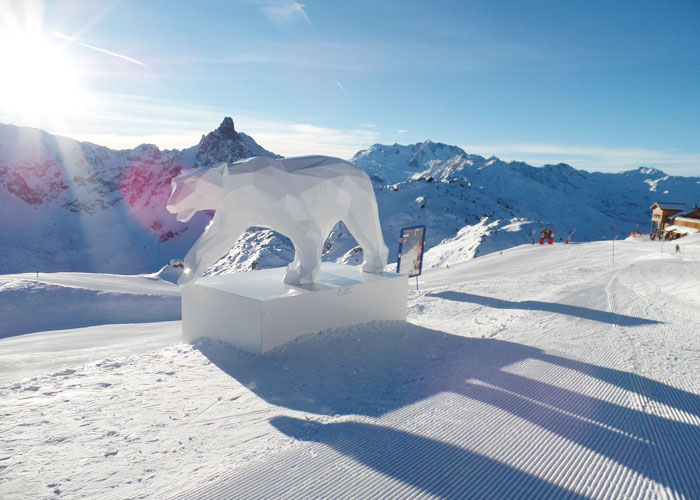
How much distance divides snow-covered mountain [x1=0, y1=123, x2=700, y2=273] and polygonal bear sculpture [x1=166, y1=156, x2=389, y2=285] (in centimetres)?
1889

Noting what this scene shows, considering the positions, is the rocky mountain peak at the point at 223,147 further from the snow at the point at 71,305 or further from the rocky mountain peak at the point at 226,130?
the snow at the point at 71,305

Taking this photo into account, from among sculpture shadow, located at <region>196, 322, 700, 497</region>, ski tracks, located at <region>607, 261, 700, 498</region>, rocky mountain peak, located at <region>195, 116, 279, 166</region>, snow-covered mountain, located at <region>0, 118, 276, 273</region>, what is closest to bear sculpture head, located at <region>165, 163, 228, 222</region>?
sculpture shadow, located at <region>196, 322, 700, 497</region>

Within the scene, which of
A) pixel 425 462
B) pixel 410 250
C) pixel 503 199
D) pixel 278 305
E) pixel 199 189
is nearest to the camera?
pixel 425 462

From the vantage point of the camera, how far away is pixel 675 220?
29.5 m

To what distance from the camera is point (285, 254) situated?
96.3 feet

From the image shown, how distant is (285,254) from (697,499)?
27468 mm

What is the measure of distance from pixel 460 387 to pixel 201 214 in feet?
207

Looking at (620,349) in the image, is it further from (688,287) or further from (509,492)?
(688,287)

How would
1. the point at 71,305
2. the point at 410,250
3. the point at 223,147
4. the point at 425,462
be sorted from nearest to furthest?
the point at 425,462 < the point at 410,250 < the point at 71,305 < the point at 223,147

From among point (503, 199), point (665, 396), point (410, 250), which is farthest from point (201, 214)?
point (665, 396)

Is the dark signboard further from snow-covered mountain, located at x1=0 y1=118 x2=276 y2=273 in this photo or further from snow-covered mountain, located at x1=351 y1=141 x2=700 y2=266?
snow-covered mountain, located at x1=0 y1=118 x2=276 y2=273

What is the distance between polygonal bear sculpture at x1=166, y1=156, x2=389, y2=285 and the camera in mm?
5910

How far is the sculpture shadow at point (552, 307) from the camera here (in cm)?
744

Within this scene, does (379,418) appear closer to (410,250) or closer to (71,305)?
(410,250)
